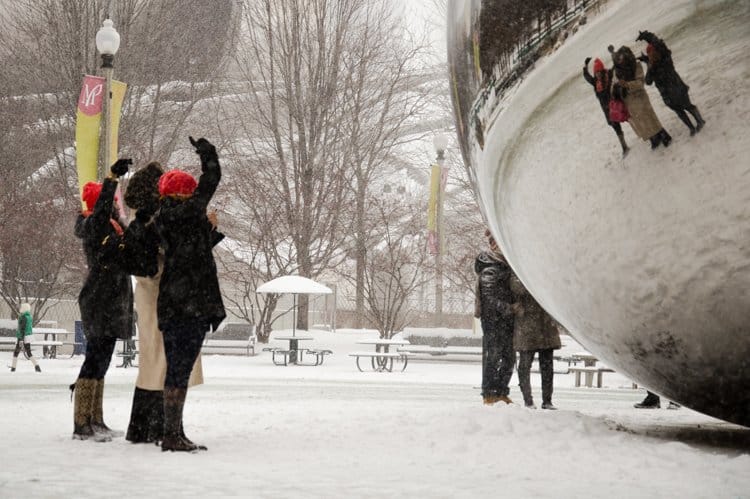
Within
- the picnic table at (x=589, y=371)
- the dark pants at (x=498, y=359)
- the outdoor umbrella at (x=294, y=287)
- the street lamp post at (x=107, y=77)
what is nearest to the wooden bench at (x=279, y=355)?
the outdoor umbrella at (x=294, y=287)

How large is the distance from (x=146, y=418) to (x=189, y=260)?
3.57ft

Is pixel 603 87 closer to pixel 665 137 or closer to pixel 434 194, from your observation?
pixel 665 137

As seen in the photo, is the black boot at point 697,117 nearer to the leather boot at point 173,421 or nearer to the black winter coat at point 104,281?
the leather boot at point 173,421

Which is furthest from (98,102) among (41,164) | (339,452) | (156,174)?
(41,164)

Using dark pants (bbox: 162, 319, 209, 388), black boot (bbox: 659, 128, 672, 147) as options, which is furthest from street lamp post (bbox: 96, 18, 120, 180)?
black boot (bbox: 659, 128, 672, 147)

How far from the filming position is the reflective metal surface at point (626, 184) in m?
4.33

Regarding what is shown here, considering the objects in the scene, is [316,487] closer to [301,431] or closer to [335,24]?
[301,431]

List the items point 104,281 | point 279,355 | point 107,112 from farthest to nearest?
point 279,355
point 107,112
point 104,281

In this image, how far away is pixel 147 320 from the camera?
242 inches

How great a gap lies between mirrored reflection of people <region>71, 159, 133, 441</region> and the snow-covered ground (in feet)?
0.85

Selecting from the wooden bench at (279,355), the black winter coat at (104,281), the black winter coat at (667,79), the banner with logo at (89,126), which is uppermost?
the banner with logo at (89,126)

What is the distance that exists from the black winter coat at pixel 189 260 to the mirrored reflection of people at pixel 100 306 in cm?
46

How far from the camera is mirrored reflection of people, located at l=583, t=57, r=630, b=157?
4.57 meters

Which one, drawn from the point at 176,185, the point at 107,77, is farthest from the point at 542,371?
the point at 107,77
